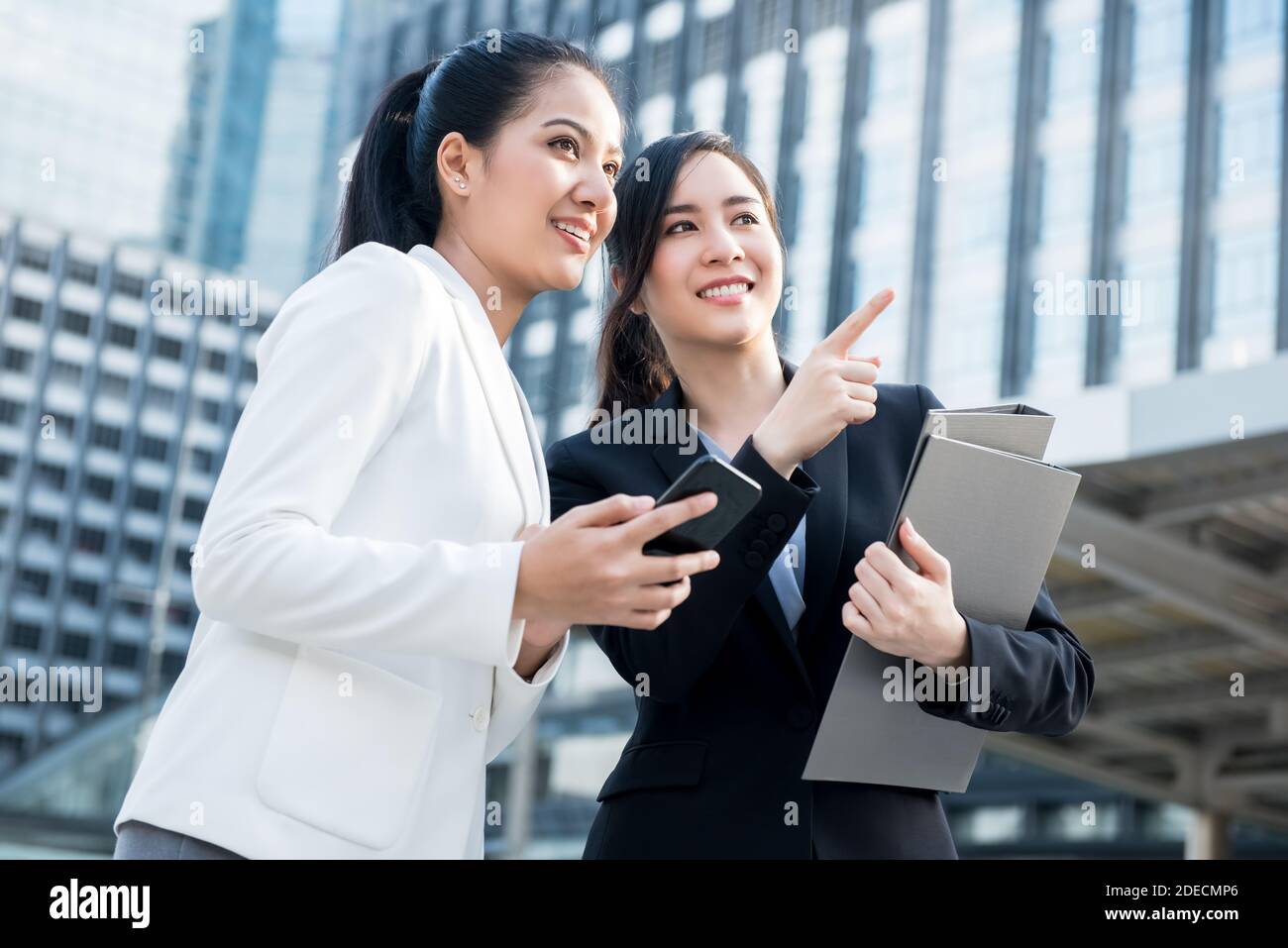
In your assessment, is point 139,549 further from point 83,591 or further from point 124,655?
point 124,655

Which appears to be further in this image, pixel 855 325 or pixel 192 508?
pixel 192 508

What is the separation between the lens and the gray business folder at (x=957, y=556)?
2.11 meters

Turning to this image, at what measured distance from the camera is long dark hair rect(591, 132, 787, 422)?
111 inches

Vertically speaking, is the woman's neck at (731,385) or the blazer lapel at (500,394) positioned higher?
the woman's neck at (731,385)

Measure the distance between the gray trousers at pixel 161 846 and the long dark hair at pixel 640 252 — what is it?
4.84 feet

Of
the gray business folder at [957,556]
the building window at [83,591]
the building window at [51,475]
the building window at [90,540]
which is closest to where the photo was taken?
the gray business folder at [957,556]

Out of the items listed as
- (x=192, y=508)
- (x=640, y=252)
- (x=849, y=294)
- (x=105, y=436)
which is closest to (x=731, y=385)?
(x=640, y=252)

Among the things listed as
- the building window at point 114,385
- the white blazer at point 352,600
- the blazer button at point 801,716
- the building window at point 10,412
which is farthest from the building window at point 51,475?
the white blazer at point 352,600

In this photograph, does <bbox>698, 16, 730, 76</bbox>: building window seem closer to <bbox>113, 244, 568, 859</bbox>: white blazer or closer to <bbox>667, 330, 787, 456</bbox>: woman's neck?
<bbox>667, 330, 787, 456</bbox>: woman's neck

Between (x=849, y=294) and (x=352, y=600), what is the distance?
117ft

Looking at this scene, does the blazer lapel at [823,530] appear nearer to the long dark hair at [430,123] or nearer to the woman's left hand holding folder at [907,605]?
the woman's left hand holding folder at [907,605]

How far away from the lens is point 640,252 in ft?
9.16
